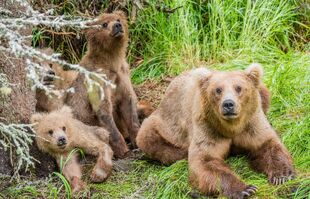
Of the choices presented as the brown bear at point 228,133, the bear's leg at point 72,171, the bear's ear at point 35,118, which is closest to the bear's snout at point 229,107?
the brown bear at point 228,133

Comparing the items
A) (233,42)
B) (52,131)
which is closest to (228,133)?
(52,131)

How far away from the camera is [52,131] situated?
6.90 meters


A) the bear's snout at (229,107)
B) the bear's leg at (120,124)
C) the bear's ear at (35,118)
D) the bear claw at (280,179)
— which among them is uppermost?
the bear's snout at (229,107)

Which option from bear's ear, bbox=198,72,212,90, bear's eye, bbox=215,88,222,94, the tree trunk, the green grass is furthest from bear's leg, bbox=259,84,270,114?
the tree trunk

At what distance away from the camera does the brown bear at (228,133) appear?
19.9 feet

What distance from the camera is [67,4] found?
372 inches

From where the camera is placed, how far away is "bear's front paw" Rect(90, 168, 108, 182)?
680 centimetres

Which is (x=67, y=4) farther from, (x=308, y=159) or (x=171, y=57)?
(x=308, y=159)

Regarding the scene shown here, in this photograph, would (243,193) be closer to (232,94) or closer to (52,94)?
(232,94)

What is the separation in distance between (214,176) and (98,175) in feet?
4.26

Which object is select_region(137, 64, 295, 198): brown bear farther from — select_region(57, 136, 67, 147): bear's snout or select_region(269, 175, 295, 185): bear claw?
select_region(57, 136, 67, 147): bear's snout

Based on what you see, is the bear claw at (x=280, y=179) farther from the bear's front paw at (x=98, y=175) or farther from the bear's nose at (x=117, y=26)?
the bear's nose at (x=117, y=26)

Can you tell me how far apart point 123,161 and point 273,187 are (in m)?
1.90

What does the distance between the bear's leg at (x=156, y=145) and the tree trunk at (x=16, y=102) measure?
96 centimetres
